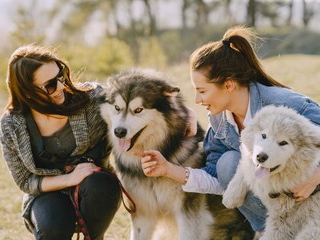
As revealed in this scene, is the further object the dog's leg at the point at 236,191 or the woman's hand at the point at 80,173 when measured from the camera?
the woman's hand at the point at 80,173

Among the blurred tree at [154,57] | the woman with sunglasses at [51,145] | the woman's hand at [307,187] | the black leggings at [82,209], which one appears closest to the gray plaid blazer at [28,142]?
the woman with sunglasses at [51,145]

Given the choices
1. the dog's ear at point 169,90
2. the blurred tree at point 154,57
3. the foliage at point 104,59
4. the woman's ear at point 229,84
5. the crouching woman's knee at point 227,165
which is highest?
the woman's ear at point 229,84

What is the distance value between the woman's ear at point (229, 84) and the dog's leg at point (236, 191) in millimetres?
463

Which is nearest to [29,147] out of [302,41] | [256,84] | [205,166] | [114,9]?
[205,166]

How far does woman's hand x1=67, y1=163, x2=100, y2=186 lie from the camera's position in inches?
111

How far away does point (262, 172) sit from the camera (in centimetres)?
230

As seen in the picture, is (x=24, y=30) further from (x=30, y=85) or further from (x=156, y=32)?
(x=30, y=85)

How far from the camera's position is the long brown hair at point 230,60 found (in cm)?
263

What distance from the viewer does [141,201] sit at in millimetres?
2988

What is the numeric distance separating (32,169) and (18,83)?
1.76 feet

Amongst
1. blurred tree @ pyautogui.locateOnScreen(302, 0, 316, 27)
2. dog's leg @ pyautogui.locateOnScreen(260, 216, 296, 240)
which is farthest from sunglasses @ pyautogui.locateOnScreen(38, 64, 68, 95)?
blurred tree @ pyautogui.locateOnScreen(302, 0, 316, 27)

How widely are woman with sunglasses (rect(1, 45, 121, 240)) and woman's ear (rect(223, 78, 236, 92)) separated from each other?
87 centimetres

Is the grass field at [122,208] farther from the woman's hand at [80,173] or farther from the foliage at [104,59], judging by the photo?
the foliage at [104,59]

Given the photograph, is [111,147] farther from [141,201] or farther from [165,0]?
[165,0]
